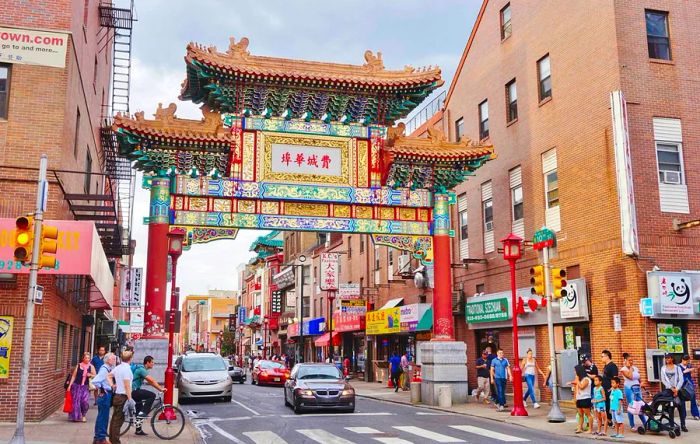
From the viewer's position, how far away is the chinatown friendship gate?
21516mm

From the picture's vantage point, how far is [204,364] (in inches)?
1016

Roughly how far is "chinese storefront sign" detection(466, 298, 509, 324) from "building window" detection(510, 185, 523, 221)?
11.3 ft

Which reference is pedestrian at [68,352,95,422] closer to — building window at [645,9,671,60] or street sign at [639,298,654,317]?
street sign at [639,298,654,317]

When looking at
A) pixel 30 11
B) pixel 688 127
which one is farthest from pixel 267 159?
pixel 688 127

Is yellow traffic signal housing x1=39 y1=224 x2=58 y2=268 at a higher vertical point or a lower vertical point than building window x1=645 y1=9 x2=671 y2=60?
lower

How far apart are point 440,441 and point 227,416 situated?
25.4 ft

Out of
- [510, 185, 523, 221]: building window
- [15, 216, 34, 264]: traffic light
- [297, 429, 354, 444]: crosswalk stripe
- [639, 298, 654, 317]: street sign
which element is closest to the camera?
[15, 216, 34, 264]: traffic light

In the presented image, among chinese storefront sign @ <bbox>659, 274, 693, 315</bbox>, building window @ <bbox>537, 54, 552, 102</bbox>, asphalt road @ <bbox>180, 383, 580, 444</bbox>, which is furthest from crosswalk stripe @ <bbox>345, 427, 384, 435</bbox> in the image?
building window @ <bbox>537, 54, 552, 102</bbox>

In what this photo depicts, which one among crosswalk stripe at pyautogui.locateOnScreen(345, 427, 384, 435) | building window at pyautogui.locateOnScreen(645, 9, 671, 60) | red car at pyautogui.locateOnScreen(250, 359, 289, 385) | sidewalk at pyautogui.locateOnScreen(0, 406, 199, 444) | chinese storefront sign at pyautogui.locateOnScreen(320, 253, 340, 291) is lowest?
crosswalk stripe at pyautogui.locateOnScreen(345, 427, 384, 435)

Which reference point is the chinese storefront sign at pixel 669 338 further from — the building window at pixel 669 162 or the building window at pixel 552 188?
the building window at pixel 552 188

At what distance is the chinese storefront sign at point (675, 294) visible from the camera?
19.4 m

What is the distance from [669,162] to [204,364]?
17.4 metres

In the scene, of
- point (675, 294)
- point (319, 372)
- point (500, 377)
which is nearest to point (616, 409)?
point (675, 294)

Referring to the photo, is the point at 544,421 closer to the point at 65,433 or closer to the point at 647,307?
the point at 647,307
